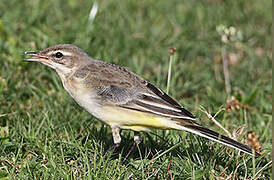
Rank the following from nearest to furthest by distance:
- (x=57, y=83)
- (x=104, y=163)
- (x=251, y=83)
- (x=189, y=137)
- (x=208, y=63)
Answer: (x=104, y=163) < (x=189, y=137) < (x=57, y=83) < (x=251, y=83) < (x=208, y=63)

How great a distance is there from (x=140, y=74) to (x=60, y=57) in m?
2.36

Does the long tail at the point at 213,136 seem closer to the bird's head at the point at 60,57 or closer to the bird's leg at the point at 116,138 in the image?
the bird's leg at the point at 116,138

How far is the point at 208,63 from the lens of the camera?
972cm

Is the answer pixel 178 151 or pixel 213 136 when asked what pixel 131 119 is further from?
pixel 213 136

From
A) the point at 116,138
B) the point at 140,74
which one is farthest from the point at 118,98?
the point at 140,74

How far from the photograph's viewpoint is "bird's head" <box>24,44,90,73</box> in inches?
253

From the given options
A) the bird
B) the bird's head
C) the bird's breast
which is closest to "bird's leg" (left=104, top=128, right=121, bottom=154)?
the bird

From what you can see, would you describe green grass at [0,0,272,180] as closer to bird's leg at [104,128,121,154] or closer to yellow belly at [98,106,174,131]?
bird's leg at [104,128,121,154]

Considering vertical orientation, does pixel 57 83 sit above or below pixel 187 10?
below

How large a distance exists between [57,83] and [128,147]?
1.83 meters

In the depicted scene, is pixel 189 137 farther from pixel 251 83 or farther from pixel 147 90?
pixel 251 83

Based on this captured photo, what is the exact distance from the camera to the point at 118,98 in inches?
237

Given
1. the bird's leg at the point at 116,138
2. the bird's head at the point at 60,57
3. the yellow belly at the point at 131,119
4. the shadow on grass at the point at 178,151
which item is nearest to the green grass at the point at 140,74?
the shadow on grass at the point at 178,151

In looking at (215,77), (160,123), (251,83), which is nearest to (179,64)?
(215,77)
